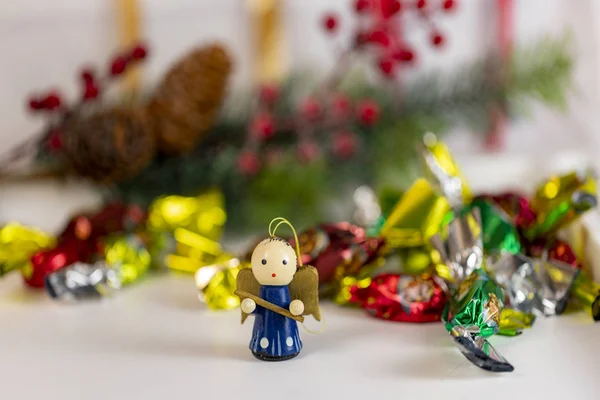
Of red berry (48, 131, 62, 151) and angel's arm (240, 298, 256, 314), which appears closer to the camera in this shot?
angel's arm (240, 298, 256, 314)

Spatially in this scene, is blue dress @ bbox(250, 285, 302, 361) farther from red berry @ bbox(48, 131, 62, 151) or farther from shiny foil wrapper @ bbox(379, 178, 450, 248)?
red berry @ bbox(48, 131, 62, 151)

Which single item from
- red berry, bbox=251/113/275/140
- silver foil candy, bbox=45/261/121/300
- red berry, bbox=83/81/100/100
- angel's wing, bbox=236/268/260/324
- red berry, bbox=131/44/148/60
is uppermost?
red berry, bbox=131/44/148/60

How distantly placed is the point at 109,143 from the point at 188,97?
0.09 metres

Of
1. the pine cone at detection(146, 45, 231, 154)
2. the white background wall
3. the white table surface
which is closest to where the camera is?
the white table surface

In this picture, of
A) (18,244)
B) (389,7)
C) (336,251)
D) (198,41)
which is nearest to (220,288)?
(336,251)

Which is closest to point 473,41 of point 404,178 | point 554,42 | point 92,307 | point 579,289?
point 554,42

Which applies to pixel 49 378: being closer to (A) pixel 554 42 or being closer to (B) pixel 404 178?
(B) pixel 404 178

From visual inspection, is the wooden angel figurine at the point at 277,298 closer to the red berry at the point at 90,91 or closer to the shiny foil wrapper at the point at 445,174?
the shiny foil wrapper at the point at 445,174

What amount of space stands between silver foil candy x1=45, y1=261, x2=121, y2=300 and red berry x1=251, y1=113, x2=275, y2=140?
0.24 m

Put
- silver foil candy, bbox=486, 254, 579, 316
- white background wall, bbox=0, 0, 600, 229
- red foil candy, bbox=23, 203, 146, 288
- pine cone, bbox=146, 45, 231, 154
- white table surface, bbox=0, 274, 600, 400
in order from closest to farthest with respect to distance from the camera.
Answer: white table surface, bbox=0, 274, 600, 400, silver foil candy, bbox=486, 254, 579, 316, red foil candy, bbox=23, 203, 146, 288, pine cone, bbox=146, 45, 231, 154, white background wall, bbox=0, 0, 600, 229

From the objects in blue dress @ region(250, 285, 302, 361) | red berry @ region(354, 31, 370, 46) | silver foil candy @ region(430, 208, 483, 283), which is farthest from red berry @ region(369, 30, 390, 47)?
blue dress @ region(250, 285, 302, 361)

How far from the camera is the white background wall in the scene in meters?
0.87

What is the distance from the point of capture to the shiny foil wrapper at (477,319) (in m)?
0.40

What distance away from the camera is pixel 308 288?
43 centimetres
